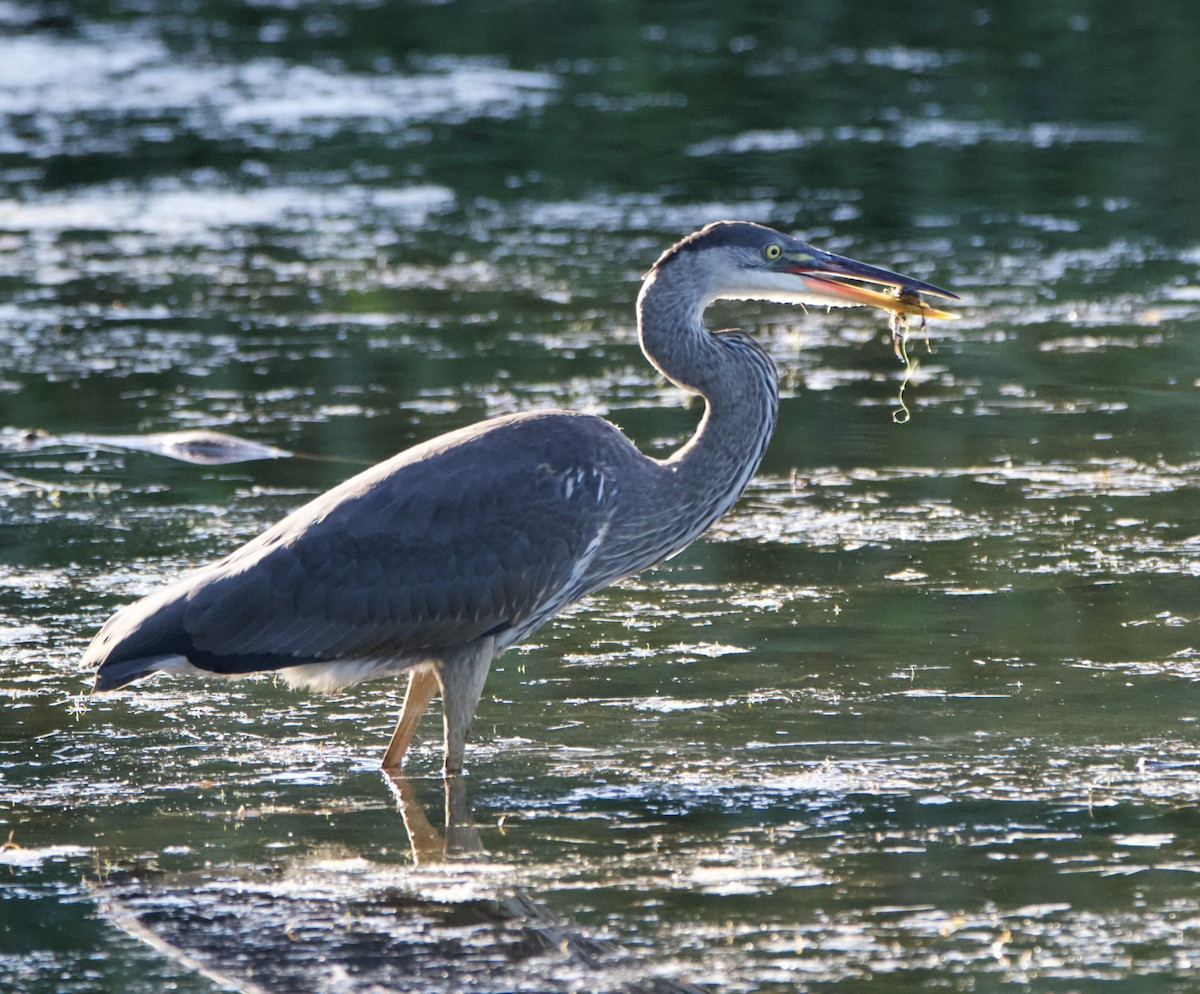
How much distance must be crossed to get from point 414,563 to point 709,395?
1.13 m

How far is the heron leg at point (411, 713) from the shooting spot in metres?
5.98

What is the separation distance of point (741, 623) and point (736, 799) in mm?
1670

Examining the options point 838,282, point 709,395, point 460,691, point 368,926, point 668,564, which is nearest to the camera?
point 368,926

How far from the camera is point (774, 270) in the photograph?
6.66 meters

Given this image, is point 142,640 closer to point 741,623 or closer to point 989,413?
point 741,623

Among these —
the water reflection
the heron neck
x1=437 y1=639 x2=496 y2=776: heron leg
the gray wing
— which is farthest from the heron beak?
the water reflection

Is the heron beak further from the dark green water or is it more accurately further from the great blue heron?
the dark green water

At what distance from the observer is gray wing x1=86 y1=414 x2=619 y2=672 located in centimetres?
595

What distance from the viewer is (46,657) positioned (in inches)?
273

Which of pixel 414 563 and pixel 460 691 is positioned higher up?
pixel 414 563

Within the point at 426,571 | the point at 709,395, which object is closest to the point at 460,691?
the point at 426,571

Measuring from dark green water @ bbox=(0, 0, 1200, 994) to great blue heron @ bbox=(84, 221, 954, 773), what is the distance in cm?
29

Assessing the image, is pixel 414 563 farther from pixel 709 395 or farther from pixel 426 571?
pixel 709 395

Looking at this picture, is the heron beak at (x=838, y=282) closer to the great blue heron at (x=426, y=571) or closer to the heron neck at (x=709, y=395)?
the heron neck at (x=709, y=395)
